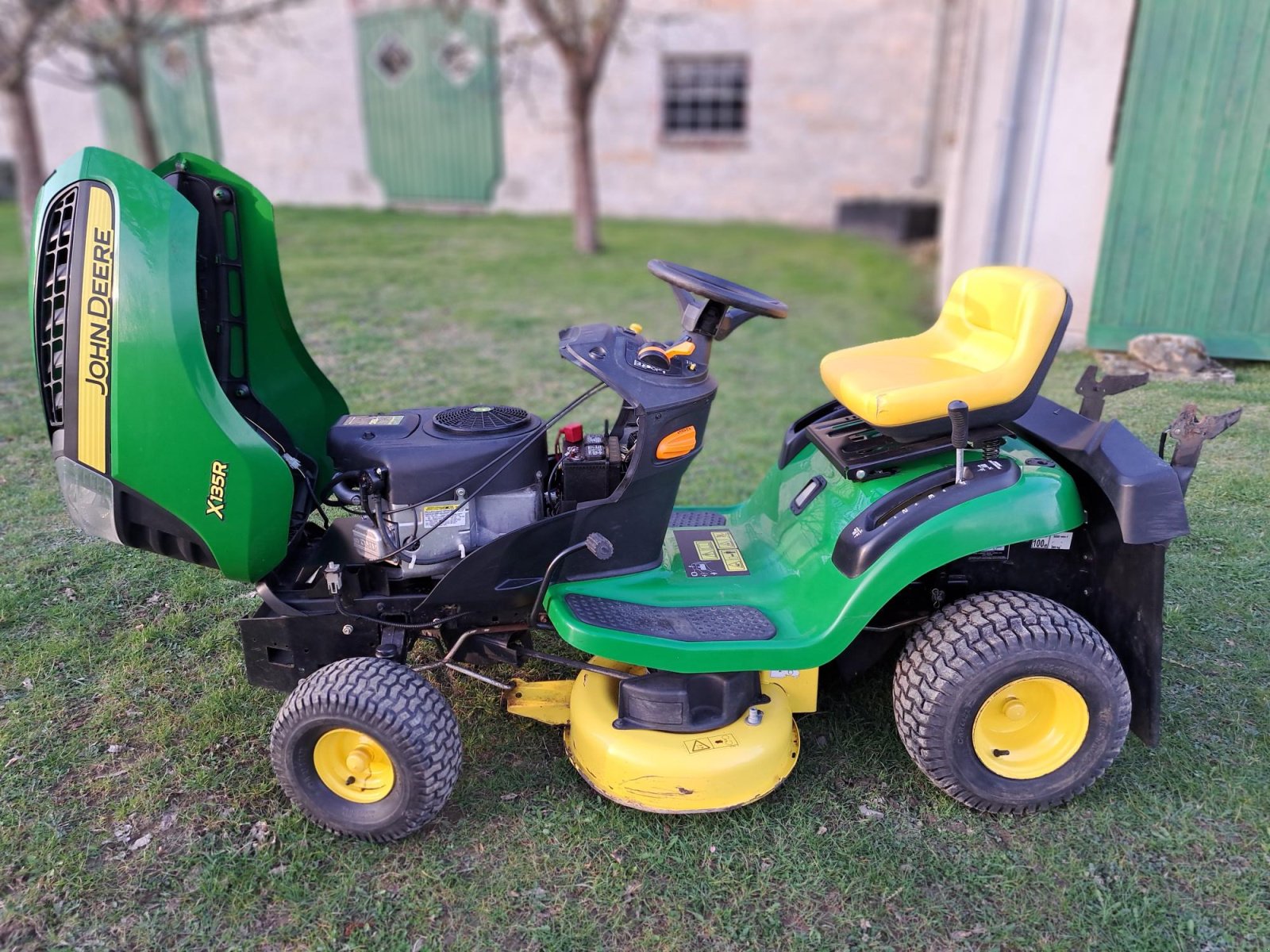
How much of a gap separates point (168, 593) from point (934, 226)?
11694 millimetres

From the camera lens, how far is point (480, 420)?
9.23 ft

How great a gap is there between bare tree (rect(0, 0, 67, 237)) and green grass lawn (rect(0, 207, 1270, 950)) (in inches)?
289

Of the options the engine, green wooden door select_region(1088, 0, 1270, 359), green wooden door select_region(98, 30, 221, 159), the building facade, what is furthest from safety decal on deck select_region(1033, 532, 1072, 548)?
green wooden door select_region(98, 30, 221, 159)

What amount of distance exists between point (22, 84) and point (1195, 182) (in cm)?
1058

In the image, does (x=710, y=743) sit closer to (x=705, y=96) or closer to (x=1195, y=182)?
(x=1195, y=182)


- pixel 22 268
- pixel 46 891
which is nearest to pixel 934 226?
pixel 22 268

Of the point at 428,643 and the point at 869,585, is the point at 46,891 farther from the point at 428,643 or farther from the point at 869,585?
the point at 869,585

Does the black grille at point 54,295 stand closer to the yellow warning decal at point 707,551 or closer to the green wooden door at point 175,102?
the yellow warning decal at point 707,551

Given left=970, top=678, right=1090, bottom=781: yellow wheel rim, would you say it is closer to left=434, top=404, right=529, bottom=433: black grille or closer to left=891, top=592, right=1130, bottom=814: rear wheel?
left=891, top=592, right=1130, bottom=814: rear wheel

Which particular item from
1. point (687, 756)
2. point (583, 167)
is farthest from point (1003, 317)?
point (583, 167)

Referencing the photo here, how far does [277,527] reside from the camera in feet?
8.49

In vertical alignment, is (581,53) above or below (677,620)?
above

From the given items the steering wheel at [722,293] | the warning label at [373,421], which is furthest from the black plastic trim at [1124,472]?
the warning label at [373,421]

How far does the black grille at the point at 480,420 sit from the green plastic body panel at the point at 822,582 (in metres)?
0.50
